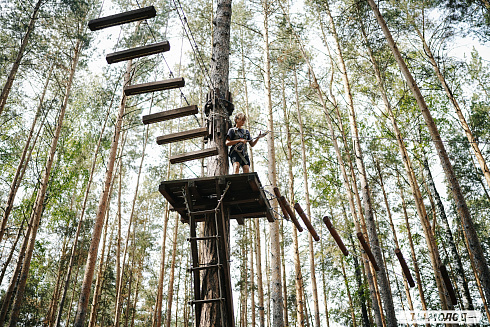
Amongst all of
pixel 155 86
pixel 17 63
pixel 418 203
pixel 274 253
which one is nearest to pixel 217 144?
pixel 155 86

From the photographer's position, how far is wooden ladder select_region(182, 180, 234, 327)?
9.56 ft

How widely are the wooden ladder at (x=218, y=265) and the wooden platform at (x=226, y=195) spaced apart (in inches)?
2.2

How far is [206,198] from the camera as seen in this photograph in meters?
3.55

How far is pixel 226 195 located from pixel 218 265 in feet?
2.52

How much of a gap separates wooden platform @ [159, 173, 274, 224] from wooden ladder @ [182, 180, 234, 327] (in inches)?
2.2

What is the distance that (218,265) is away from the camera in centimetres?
297

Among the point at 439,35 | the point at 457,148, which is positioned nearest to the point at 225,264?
the point at 439,35

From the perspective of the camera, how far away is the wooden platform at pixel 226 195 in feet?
10.4

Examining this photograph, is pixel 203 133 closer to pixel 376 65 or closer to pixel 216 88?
pixel 216 88

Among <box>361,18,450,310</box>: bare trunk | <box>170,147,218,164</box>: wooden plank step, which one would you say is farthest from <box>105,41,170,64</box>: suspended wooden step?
<box>361,18,450,310</box>: bare trunk

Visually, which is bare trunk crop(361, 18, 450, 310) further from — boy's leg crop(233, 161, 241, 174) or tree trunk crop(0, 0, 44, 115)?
tree trunk crop(0, 0, 44, 115)

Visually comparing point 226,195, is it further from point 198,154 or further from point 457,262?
point 457,262

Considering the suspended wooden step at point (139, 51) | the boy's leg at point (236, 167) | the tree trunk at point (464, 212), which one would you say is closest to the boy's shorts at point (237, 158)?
the boy's leg at point (236, 167)

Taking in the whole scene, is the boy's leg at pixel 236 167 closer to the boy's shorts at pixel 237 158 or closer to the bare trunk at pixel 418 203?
the boy's shorts at pixel 237 158
